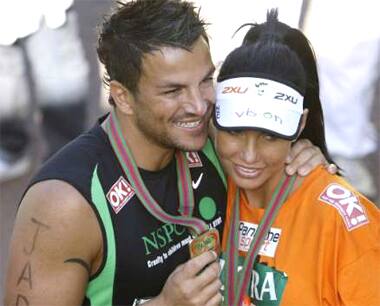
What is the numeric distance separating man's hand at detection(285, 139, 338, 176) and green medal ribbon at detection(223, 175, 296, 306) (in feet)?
0.10

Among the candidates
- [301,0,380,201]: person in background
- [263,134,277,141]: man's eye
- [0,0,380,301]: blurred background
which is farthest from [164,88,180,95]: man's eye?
[301,0,380,201]: person in background

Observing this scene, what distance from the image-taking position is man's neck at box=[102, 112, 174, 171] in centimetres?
275

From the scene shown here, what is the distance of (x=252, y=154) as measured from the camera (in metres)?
2.52

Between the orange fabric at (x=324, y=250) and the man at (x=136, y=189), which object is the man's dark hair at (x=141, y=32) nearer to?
the man at (x=136, y=189)

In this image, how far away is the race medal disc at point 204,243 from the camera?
2.61 m

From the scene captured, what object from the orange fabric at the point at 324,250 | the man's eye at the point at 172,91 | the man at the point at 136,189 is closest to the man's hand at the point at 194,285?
the man at the point at 136,189

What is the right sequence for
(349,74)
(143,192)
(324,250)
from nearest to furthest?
(324,250)
(143,192)
(349,74)

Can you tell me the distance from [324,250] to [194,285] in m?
0.43

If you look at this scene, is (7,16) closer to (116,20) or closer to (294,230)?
(116,20)

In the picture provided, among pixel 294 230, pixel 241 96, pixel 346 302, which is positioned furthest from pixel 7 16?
pixel 346 302

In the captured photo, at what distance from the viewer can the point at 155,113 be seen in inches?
105

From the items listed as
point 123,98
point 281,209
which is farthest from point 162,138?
point 281,209

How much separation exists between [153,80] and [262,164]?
0.48 meters

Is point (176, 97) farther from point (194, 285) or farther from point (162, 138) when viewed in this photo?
point (194, 285)
